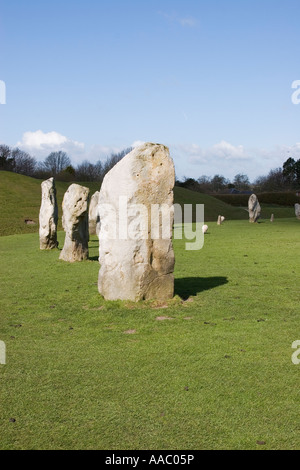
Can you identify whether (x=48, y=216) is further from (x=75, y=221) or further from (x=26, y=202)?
(x=26, y=202)

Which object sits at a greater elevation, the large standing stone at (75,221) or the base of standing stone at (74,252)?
the large standing stone at (75,221)

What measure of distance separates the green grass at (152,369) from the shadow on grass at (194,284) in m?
0.07

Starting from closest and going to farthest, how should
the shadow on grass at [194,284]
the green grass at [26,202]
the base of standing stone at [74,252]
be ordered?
1. the shadow on grass at [194,284]
2. the base of standing stone at [74,252]
3. the green grass at [26,202]

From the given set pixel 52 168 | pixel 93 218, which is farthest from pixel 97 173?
pixel 93 218

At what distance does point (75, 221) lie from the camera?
1458 cm

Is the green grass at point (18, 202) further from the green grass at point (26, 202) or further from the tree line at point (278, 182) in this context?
the tree line at point (278, 182)

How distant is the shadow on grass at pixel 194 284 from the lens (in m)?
10.1

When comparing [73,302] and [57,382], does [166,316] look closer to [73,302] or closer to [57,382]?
[73,302]

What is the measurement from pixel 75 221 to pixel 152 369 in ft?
30.7

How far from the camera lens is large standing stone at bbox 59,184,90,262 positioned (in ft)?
47.6

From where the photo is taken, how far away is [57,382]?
540 centimetres

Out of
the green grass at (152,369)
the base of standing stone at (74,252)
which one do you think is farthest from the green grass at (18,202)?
the green grass at (152,369)

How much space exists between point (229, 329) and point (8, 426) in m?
3.82

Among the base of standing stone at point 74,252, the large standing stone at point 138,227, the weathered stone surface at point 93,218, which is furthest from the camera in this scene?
the weathered stone surface at point 93,218
